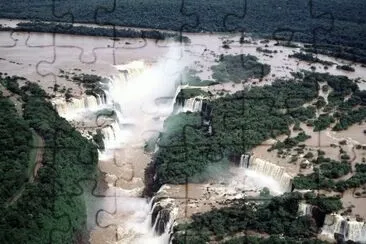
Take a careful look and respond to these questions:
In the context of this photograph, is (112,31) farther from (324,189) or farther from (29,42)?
(324,189)

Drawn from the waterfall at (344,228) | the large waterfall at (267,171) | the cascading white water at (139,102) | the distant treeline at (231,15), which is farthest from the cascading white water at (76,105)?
the distant treeline at (231,15)

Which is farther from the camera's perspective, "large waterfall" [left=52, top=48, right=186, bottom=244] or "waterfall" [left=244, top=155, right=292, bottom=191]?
"waterfall" [left=244, top=155, right=292, bottom=191]

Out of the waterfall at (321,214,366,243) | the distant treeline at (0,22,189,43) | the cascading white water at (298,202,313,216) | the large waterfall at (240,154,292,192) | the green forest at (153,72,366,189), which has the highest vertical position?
the distant treeline at (0,22,189,43)

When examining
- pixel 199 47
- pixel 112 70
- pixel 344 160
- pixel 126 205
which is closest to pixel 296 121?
pixel 344 160

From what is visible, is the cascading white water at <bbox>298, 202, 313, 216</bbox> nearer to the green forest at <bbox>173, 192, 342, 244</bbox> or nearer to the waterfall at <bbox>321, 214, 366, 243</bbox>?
the green forest at <bbox>173, 192, 342, 244</bbox>
